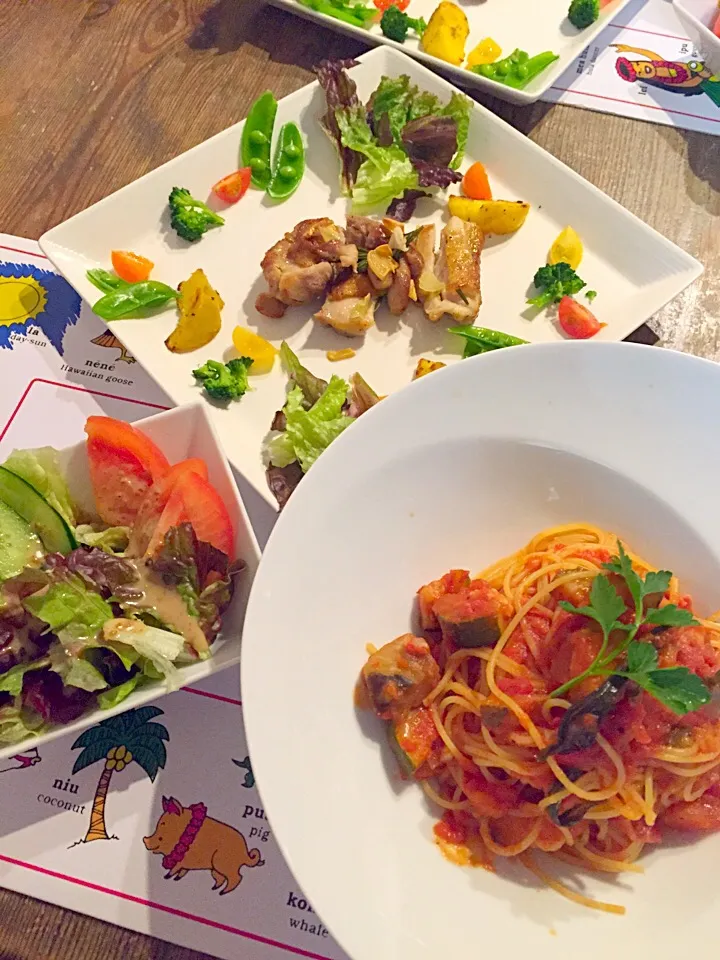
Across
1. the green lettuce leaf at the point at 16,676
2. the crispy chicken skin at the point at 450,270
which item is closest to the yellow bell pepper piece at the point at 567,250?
the crispy chicken skin at the point at 450,270

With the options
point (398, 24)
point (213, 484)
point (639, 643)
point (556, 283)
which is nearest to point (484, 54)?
point (398, 24)

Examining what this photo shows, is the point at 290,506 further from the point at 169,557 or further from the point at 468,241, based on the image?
the point at 468,241

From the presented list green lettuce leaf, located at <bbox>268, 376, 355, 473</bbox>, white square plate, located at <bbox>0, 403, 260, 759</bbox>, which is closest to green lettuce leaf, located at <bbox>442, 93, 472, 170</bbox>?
green lettuce leaf, located at <bbox>268, 376, 355, 473</bbox>

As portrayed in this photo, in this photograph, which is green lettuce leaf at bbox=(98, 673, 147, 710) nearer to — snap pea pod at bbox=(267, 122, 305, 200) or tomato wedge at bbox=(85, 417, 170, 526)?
tomato wedge at bbox=(85, 417, 170, 526)

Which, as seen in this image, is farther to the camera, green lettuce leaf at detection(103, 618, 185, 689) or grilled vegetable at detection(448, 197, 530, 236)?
grilled vegetable at detection(448, 197, 530, 236)

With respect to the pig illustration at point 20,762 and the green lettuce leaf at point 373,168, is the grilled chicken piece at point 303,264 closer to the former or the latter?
the green lettuce leaf at point 373,168

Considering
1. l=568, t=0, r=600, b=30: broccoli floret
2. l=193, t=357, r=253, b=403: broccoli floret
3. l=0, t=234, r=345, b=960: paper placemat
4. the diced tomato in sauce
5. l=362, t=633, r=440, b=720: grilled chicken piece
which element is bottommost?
l=0, t=234, r=345, b=960: paper placemat
